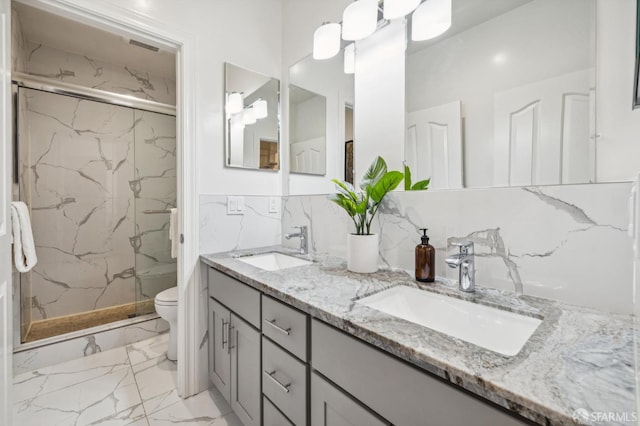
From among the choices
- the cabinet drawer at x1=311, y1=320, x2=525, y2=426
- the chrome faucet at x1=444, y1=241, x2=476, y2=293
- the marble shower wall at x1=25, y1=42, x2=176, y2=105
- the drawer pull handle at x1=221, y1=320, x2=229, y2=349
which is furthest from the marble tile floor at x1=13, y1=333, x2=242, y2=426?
the marble shower wall at x1=25, y1=42, x2=176, y2=105

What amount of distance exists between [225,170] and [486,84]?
1.41 m

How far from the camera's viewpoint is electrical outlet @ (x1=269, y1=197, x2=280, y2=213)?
1.95 metres

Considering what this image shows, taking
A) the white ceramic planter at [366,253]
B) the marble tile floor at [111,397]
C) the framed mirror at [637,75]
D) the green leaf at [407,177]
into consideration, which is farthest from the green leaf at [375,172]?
the marble tile floor at [111,397]

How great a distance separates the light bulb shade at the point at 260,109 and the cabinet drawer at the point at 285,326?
1.28m

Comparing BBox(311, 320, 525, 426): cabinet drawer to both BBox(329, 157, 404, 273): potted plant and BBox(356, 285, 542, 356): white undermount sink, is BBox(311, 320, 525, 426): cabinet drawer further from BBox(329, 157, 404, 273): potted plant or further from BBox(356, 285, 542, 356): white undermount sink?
BBox(329, 157, 404, 273): potted plant

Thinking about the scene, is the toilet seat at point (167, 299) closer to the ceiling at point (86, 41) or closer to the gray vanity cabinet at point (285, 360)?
the gray vanity cabinet at point (285, 360)

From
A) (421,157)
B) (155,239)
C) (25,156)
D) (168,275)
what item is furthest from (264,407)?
(25,156)

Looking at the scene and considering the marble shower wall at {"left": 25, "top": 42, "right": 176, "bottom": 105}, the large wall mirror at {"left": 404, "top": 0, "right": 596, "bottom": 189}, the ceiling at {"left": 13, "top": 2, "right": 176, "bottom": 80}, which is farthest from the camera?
the marble shower wall at {"left": 25, "top": 42, "right": 176, "bottom": 105}

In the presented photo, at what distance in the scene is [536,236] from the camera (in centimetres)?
91

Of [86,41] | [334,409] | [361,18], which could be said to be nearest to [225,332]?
[334,409]

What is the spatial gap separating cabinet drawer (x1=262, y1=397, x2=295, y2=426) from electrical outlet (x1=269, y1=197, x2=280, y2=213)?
3.77 feet

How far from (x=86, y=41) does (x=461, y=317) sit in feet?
10.6

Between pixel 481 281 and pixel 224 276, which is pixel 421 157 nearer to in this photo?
pixel 481 281

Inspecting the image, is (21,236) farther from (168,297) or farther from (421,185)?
(421,185)
